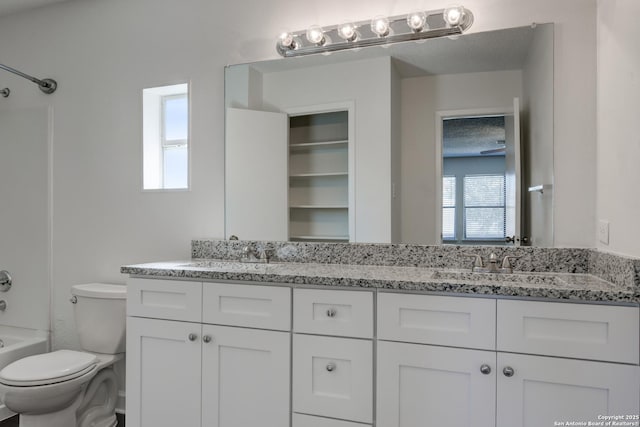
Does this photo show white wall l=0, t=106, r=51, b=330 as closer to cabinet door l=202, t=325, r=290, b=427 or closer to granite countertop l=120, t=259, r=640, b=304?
granite countertop l=120, t=259, r=640, b=304

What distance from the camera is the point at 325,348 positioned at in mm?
1587

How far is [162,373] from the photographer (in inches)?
72.4

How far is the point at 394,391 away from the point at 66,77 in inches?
107

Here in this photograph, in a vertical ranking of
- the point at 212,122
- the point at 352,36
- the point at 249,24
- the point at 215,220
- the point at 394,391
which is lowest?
the point at 394,391

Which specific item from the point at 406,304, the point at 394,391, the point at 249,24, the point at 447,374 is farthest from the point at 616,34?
the point at 249,24

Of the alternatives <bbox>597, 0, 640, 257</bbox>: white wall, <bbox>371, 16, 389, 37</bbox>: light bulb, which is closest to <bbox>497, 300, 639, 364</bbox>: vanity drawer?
<bbox>597, 0, 640, 257</bbox>: white wall

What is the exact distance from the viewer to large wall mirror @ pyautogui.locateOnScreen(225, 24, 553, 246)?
1.84 m

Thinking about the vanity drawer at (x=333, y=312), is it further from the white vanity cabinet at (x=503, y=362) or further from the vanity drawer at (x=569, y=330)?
the vanity drawer at (x=569, y=330)

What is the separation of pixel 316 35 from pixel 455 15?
654 mm

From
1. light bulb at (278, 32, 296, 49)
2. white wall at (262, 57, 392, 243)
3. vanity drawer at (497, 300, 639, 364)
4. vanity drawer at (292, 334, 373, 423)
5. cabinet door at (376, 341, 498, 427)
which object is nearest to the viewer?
vanity drawer at (497, 300, 639, 364)

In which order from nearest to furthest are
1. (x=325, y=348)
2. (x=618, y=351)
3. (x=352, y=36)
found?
(x=618, y=351)
(x=325, y=348)
(x=352, y=36)

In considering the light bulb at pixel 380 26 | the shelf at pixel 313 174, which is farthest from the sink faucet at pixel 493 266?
the light bulb at pixel 380 26

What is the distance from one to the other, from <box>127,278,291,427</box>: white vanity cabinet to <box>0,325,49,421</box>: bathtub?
3.48 feet

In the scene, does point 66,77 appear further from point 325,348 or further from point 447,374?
point 447,374
